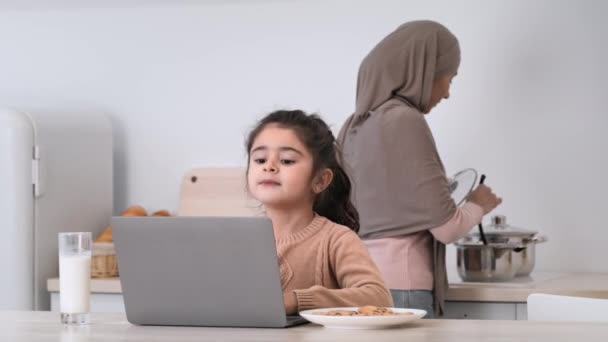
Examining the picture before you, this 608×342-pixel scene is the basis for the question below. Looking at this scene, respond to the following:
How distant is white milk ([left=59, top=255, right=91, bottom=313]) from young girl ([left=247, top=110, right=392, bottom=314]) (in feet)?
1.15

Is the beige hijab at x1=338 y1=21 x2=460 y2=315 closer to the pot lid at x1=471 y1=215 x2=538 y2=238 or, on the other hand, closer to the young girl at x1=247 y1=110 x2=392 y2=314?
the pot lid at x1=471 y1=215 x2=538 y2=238

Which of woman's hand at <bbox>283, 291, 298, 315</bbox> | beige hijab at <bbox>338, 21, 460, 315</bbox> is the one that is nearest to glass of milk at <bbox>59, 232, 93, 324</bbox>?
woman's hand at <bbox>283, 291, 298, 315</bbox>

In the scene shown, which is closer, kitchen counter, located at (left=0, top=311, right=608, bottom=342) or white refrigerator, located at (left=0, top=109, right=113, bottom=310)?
kitchen counter, located at (left=0, top=311, right=608, bottom=342)

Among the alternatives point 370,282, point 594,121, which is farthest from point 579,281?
point 370,282

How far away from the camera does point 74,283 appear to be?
1397 mm

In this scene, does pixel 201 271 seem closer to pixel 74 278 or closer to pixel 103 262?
pixel 74 278

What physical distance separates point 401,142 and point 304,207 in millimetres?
692

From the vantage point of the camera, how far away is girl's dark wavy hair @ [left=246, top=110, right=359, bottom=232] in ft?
5.77

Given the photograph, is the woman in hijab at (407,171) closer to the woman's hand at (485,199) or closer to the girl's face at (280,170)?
the woman's hand at (485,199)

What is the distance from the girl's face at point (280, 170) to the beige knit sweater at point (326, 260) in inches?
2.5

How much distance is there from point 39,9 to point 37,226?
32.9 inches

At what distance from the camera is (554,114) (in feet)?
9.89

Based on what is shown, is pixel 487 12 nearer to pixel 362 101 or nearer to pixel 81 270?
pixel 362 101

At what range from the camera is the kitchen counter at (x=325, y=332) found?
48.6 inches
